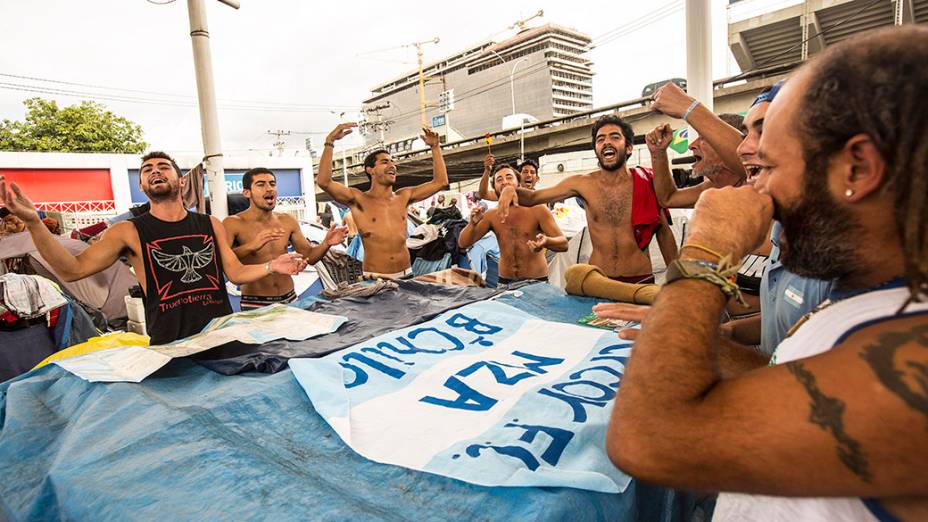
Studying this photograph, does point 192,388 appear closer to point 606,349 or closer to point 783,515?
point 606,349

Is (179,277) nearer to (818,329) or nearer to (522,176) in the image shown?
(818,329)

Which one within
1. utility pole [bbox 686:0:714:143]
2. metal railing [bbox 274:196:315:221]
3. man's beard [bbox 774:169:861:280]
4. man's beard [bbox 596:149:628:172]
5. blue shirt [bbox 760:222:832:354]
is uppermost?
utility pole [bbox 686:0:714:143]

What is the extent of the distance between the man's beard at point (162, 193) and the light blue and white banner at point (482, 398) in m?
1.96

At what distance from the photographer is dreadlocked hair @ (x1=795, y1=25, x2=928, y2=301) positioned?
66 centimetres

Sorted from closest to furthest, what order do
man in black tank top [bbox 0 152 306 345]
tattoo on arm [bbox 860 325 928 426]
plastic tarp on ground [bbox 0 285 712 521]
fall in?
tattoo on arm [bbox 860 325 928 426], plastic tarp on ground [bbox 0 285 712 521], man in black tank top [bbox 0 152 306 345]

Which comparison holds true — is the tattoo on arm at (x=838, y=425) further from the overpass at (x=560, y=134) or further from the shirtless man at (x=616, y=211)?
the overpass at (x=560, y=134)

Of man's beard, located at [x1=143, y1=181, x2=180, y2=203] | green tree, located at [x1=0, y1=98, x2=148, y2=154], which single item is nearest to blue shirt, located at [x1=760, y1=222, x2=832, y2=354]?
man's beard, located at [x1=143, y1=181, x2=180, y2=203]

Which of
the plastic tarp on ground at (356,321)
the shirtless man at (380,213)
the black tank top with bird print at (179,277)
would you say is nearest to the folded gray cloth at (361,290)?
the plastic tarp on ground at (356,321)

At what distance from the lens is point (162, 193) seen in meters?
3.14

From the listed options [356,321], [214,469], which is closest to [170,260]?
[356,321]

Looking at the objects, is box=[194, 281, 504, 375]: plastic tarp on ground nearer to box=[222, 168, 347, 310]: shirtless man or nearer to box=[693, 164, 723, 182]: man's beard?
box=[222, 168, 347, 310]: shirtless man

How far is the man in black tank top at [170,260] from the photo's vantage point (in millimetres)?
2861

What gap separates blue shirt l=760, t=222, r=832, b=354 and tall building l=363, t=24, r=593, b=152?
184 ft

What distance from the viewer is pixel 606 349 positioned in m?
2.14
